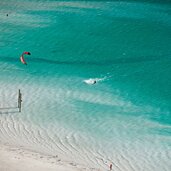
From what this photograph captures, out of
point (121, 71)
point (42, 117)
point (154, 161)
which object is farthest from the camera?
point (121, 71)

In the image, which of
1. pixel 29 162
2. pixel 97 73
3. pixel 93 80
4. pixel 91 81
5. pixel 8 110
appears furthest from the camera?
pixel 97 73

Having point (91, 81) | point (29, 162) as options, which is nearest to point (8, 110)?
point (91, 81)

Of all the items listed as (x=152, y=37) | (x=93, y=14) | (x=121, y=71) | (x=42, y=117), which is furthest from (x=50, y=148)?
(x=93, y=14)

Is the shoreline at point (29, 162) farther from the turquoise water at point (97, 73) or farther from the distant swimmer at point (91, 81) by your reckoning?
the distant swimmer at point (91, 81)

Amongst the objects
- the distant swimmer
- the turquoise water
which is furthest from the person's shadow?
the distant swimmer

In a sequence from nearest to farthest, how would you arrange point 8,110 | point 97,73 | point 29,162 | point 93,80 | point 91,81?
point 29,162 < point 8,110 < point 91,81 < point 93,80 < point 97,73

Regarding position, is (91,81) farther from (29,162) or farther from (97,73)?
(29,162)

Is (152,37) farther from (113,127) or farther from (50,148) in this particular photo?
(50,148)

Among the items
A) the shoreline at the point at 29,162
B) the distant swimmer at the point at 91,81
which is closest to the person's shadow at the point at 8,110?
the shoreline at the point at 29,162
